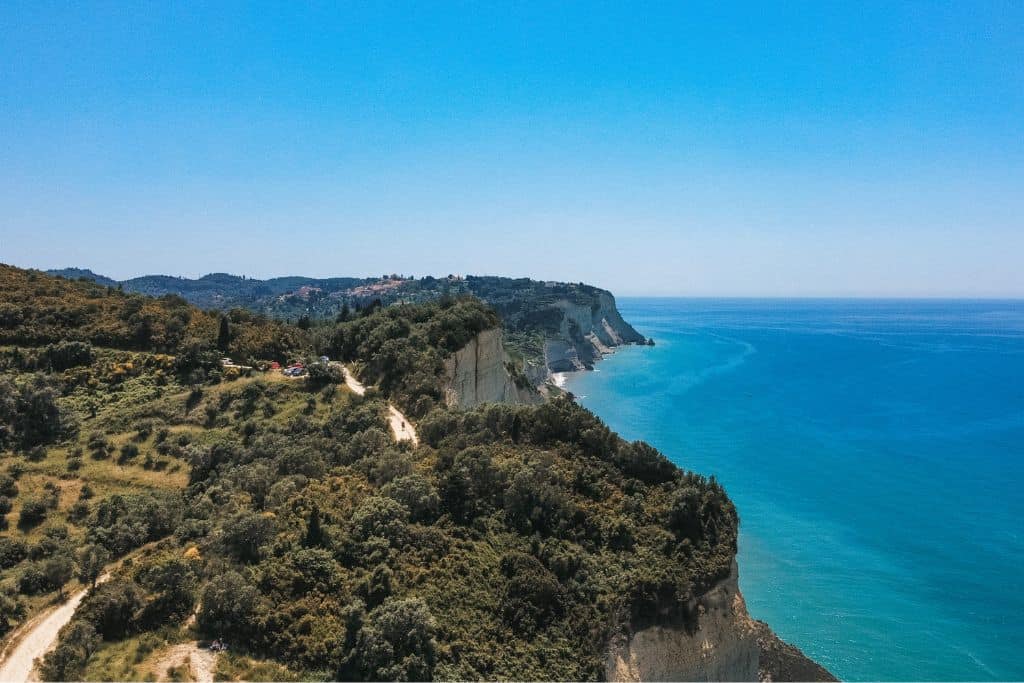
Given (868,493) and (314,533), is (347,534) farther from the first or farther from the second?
(868,493)

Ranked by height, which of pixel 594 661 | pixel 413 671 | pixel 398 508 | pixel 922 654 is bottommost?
pixel 922 654

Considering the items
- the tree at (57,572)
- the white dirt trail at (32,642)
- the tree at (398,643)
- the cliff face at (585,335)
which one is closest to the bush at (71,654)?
the white dirt trail at (32,642)

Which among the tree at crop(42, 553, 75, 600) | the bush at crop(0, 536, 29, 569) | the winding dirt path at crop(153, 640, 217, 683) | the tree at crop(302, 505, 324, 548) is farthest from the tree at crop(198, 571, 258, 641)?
the bush at crop(0, 536, 29, 569)

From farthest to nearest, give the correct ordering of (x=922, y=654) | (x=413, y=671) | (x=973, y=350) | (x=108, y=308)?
(x=973, y=350), (x=108, y=308), (x=922, y=654), (x=413, y=671)

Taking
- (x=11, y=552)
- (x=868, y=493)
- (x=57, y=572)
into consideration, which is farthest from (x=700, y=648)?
(x=868, y=493)

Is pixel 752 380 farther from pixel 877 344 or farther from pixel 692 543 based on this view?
pixel 692 543

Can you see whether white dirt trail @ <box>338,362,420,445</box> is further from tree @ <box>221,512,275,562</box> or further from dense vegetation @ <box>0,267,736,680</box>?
tree @ <box>221,512,275,562</box>

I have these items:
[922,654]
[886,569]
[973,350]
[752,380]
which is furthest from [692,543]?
[973,350]

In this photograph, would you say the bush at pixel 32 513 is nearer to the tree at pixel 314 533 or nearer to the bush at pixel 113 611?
the bush at pixel 113 611
